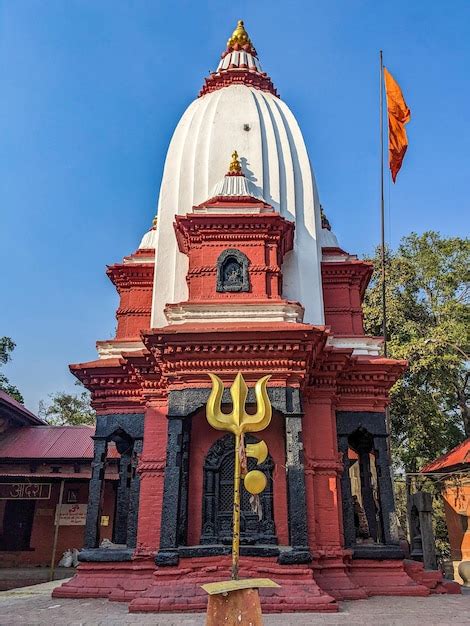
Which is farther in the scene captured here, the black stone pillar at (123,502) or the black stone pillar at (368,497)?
the black stone pillar at (368,497)

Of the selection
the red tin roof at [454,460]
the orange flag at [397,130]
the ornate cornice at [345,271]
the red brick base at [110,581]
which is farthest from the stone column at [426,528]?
the orange flag at [397,130]

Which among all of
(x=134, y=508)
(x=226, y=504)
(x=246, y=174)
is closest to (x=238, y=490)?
(x=226, y=504)

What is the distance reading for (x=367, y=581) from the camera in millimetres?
9594

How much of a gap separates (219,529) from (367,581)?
301 cm

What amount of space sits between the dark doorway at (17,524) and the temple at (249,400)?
743cm

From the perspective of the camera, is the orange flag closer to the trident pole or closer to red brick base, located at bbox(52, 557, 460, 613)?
red brick base, located at bbox(52, 557, 460, 613)

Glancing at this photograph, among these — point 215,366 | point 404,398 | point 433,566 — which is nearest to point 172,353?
point 215,366

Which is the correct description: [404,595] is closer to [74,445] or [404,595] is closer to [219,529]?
[219,529]

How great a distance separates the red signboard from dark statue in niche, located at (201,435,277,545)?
9.28 m

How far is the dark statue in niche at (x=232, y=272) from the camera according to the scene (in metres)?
10.8

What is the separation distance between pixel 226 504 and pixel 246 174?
824 cm

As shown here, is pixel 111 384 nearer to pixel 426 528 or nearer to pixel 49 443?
pixel 49 443

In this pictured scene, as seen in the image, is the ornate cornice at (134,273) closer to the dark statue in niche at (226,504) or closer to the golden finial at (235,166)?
the golden finial at (235,166)

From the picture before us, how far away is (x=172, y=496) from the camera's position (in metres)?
8.71
